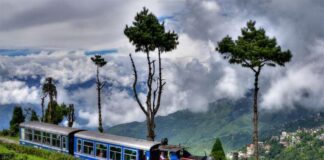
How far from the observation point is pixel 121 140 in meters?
42.1

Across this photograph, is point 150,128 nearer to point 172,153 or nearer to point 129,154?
point 129,154

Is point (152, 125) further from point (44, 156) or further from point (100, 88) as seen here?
point (100, 88)

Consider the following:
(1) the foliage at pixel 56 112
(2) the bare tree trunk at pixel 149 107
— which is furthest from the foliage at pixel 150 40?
(1) the foliage at pixel 56 112

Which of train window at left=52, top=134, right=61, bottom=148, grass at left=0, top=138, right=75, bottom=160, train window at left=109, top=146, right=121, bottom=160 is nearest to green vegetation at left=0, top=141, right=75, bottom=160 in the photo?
grass at left=0, top=138, right=75, bottom=160

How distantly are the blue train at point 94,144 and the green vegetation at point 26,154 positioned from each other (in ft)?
13.5

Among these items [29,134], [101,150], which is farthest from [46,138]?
[101,150]

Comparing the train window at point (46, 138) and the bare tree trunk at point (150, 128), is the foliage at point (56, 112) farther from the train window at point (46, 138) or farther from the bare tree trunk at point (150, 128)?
the bare tree trunk at point (150, 128)

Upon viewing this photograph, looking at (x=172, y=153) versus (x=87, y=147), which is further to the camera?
(x=87, y=147)

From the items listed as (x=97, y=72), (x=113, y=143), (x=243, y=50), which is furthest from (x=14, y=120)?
(x=243, y=50)

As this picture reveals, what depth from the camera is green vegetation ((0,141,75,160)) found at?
131 ft

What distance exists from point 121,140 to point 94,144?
3.98 m

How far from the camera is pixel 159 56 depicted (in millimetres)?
53094

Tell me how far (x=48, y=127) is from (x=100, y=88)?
17.3 m

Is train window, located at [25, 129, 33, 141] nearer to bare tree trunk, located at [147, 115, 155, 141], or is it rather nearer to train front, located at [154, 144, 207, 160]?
bare tree trunk, located at [147, 115, 155, 141]
